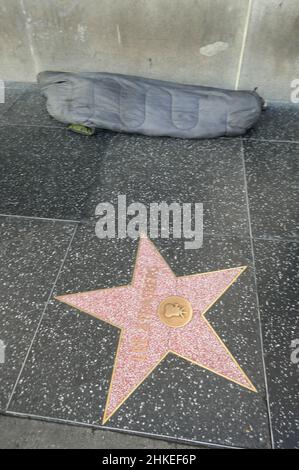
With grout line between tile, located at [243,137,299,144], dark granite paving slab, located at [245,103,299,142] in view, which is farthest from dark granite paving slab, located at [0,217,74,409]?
dark granite paving slab, located at [245,103,299,142]

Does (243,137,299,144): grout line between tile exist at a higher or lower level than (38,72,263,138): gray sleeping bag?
lower

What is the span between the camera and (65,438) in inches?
49.8

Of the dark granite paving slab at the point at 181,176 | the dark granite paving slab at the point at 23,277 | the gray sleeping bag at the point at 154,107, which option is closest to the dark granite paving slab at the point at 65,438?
the dark granite paving slab at the point at 23,277

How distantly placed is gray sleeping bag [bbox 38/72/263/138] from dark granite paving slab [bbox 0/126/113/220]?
0.16 metres

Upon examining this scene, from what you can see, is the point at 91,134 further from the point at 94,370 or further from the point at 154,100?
the point at 94,370

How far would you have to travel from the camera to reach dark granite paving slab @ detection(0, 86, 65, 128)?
8.95ft

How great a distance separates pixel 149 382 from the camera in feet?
4.55

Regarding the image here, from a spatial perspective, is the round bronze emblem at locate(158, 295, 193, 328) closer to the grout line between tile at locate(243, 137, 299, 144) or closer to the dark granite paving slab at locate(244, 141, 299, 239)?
the dark granite paving slab at locate(244, 141, 299, 239)

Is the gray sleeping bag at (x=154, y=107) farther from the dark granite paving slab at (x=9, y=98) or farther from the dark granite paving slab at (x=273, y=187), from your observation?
the dark granite paving slab at (x=9, y=98)

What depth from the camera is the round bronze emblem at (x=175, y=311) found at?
155cm

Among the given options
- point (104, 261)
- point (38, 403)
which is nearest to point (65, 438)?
point (38, 403)

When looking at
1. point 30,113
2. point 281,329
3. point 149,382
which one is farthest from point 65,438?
point 30,113

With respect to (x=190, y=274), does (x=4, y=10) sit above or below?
above

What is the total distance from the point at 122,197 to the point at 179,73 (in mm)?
1328
